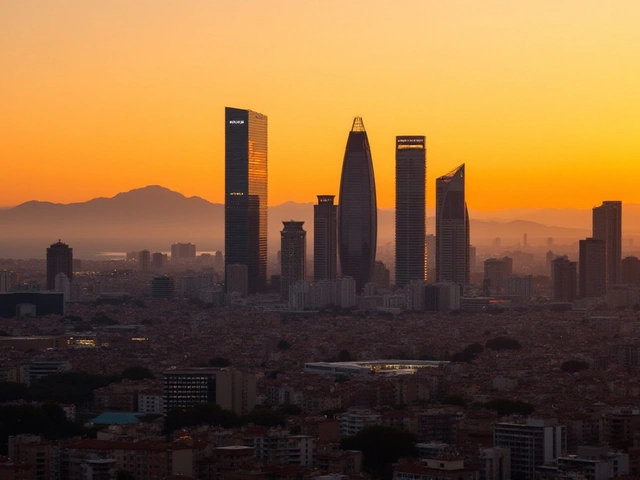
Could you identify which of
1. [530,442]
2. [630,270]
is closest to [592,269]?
[630,270]

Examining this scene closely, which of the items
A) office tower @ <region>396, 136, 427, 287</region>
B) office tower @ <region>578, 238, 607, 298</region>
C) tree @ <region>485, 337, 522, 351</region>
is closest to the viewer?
tree @ <region>485, 337, 522, 351</region>

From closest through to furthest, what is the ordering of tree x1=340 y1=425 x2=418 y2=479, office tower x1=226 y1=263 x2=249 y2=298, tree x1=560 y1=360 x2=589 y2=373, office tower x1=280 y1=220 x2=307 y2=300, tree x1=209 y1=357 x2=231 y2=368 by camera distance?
tree x1=340 y1=425 x2=418 y2=479 < tree x1=209 y1=357 x2=231 y2=368 < tree x1=560 y1=360 x2=589 y2=373 < office tower x1=280 y1=220 x2=307 y2=300 < office tower x1=226 y1=263 x2=249 y2=298

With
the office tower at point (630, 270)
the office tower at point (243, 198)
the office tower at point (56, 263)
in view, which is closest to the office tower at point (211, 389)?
the office tower at point (243, 198)

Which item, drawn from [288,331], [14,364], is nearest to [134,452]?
[14,364]

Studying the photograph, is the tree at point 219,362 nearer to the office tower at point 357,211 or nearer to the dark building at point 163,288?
the office tower at point 357,211

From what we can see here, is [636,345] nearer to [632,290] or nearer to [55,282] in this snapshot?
[632,290]

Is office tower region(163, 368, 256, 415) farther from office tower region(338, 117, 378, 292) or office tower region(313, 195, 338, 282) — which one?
office tower region(313, 195, 338, 282)

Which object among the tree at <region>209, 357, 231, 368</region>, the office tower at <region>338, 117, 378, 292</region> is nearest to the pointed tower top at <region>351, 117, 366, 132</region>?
the office tower at <region>338, 117, 378, 292</region>

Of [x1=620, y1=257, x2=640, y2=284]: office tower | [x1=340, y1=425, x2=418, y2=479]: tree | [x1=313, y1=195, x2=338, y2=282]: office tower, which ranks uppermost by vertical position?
[x1=313, y1=195, x2=338, y2=282]: office tower
